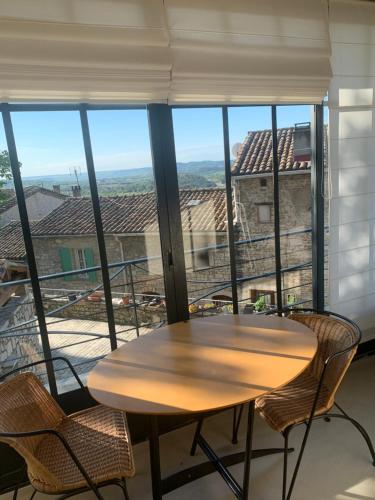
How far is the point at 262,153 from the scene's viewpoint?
8.13 feet

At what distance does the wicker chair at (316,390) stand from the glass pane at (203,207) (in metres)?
0.73

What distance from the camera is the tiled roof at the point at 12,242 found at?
1.94 meters

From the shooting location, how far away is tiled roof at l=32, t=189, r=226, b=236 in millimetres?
2133

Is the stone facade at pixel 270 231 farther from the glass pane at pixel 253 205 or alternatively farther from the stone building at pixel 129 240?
the stone building at pixel 129 240

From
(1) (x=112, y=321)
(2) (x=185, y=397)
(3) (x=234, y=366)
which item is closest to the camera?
(2) (x=185, y=397)

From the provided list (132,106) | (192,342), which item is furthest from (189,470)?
(132,106)

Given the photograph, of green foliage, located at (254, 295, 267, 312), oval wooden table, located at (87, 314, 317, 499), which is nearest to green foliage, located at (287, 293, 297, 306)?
green foliage, located at (254, 295, 267, 312)

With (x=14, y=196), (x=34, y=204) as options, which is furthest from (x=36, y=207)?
(x=14, y=196)

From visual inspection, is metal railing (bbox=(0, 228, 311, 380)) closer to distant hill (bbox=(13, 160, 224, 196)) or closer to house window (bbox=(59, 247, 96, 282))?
house window (bbox=(59, 247, 96, 282))

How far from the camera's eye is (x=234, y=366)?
1.58 metres

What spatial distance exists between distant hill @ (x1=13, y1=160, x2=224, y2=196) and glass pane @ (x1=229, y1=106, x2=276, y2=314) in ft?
0.50

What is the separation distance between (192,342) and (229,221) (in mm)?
889

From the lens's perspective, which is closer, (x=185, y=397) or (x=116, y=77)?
(x=185, y=397)

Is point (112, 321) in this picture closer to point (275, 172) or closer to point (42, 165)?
point (42, 165)
